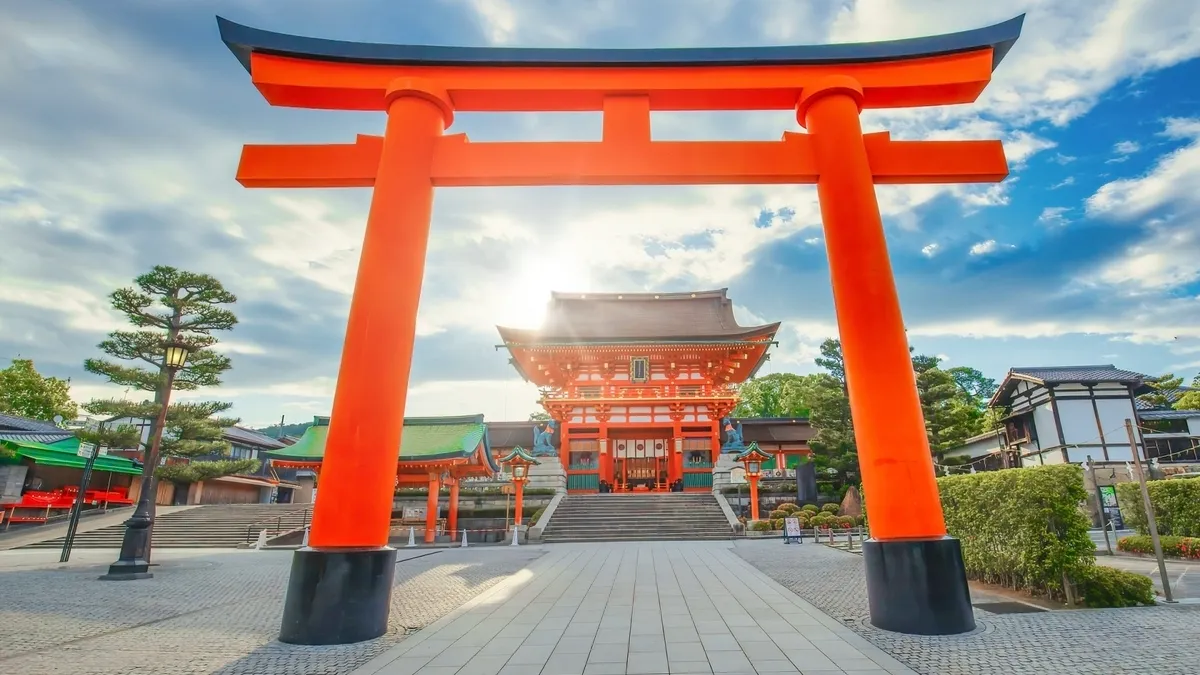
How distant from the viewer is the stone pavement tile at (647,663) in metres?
3.93

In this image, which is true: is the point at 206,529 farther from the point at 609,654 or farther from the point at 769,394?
the point at 769,394

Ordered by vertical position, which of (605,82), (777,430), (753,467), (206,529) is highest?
(605,82)

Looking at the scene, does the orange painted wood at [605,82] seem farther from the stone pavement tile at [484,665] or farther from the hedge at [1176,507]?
the hedge at [1176,507]

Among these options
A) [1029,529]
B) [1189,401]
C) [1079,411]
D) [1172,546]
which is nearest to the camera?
[1029,529]

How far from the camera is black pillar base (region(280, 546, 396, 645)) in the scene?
4594mm

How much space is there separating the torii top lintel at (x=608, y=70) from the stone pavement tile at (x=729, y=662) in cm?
579

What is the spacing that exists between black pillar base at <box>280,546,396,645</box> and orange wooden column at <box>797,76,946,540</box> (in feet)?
15.1

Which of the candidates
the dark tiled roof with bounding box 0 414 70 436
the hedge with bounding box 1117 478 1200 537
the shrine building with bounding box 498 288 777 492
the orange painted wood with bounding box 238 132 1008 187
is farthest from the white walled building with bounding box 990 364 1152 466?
the dark tiled roof with bounding box 0 414 70 436

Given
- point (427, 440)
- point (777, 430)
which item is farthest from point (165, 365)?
point (777, 430)

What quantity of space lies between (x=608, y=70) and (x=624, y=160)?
1213 millimetres

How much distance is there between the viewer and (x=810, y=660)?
13.6ft

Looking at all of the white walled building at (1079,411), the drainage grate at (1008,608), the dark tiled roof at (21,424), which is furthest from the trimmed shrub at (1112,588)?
the dark tiled roof at (21,424)

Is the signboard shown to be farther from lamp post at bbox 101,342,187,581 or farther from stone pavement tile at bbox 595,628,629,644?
lamp post at bbox 101,342,187,581

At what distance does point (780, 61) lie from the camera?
6285 mm
